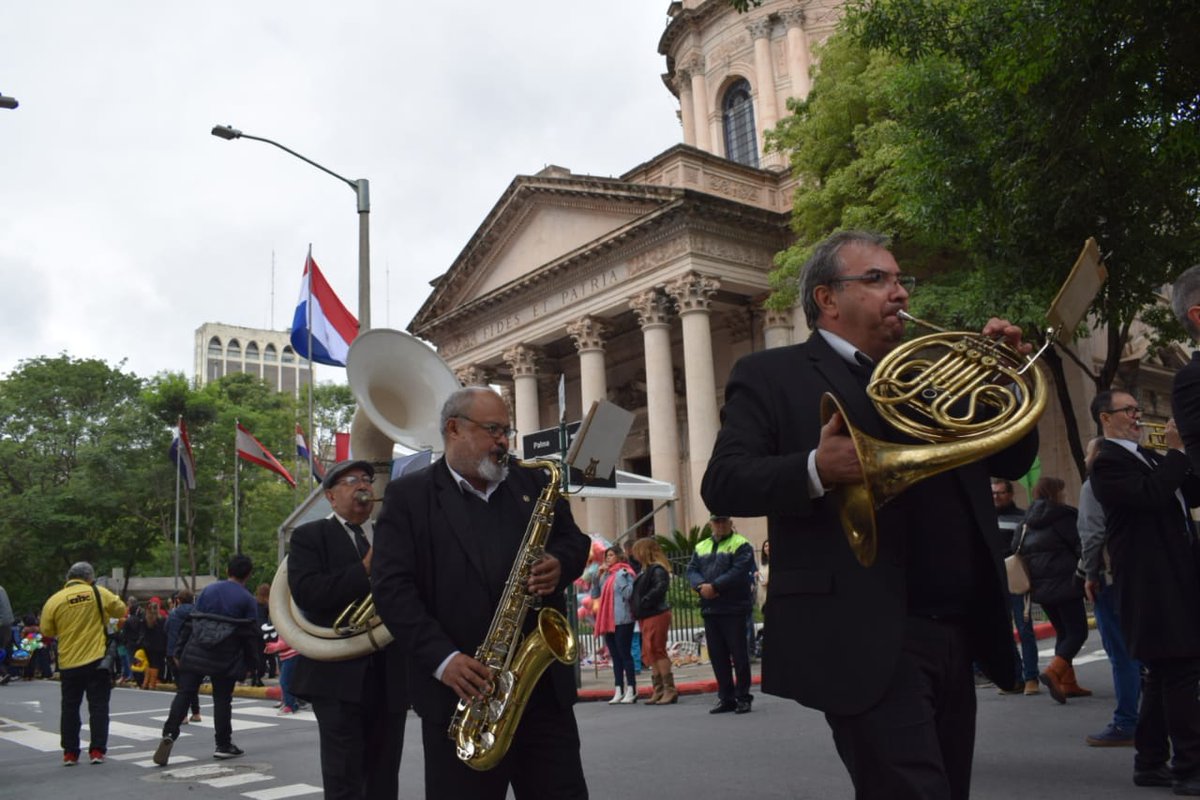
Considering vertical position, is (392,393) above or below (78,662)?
above

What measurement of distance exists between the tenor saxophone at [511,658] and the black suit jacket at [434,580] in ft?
0.21

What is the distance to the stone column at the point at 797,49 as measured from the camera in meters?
38.5

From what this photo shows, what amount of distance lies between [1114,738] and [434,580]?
542 centimetres

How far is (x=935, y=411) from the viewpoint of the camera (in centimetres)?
276

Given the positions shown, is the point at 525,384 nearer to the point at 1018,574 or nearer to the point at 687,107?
the point at 687,107

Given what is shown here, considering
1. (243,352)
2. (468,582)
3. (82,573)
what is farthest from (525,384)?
(243,352)

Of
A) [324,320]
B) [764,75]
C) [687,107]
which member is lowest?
[324,320]

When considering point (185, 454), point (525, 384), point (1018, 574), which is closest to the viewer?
point (1018, 574)

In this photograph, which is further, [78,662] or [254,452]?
[254,452]

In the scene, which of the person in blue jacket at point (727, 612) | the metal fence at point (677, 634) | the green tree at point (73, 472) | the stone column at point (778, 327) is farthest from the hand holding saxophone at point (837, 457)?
the green tree at point (73, 472)

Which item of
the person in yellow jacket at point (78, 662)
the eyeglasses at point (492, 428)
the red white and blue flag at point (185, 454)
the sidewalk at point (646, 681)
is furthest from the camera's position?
the red white and blue flag at point (185, 454)

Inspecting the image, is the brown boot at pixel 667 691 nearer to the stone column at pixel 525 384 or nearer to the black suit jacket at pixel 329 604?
the black suit jacket at pixel 329 604

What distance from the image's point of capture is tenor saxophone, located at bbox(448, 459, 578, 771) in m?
3.72

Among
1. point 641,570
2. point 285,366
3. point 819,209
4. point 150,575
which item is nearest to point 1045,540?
point 641,570
